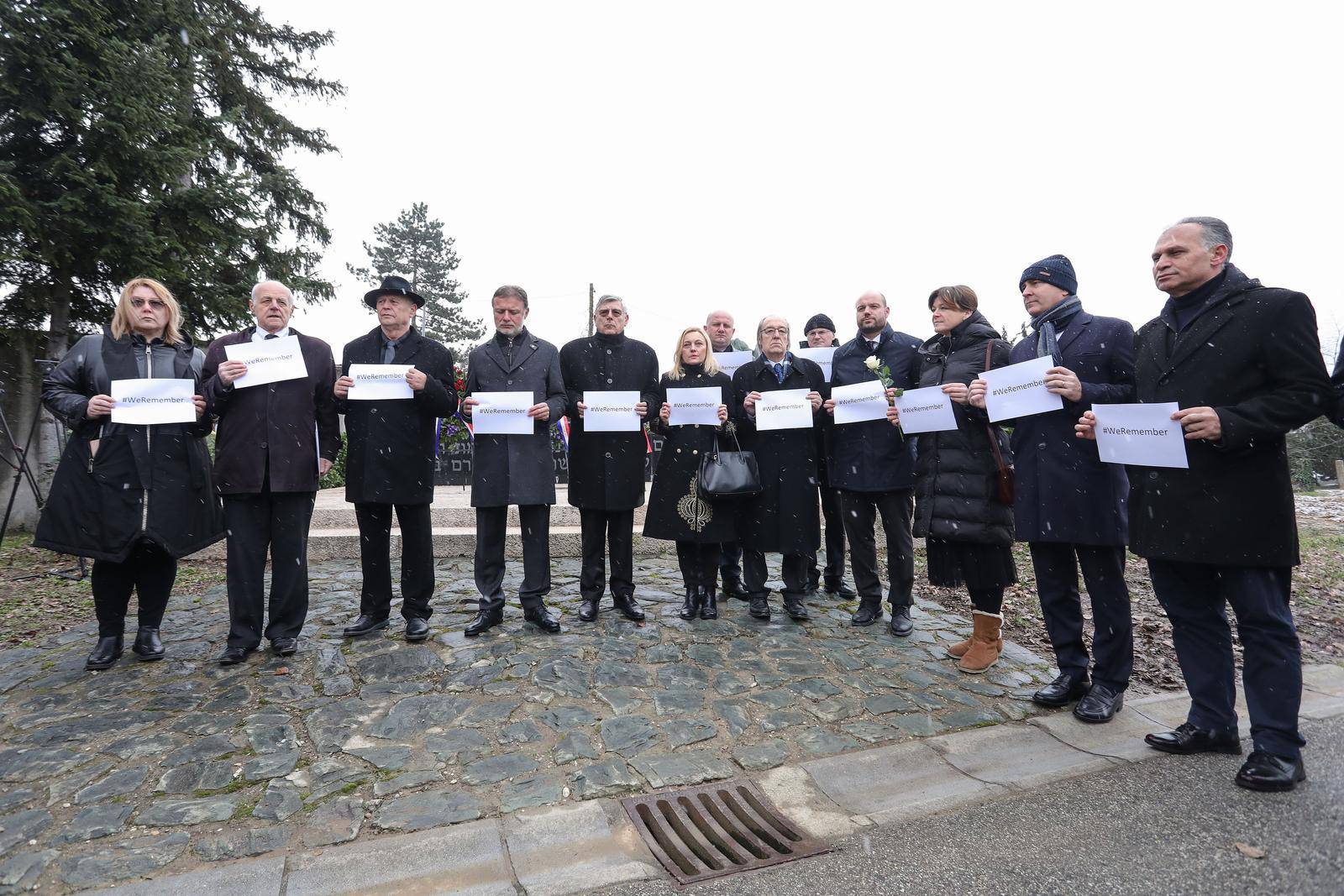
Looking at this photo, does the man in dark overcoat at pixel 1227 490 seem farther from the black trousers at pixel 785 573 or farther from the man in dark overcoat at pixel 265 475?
the man in dark overcoat at pixel 265 475

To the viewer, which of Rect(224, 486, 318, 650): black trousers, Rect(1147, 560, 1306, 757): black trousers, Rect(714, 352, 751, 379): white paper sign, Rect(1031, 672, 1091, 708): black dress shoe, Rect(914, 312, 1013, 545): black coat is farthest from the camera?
Rect(714, 352, 751, 379): white paper sign

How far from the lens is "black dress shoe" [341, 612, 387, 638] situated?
4797 millimetres

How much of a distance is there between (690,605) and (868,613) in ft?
4.55

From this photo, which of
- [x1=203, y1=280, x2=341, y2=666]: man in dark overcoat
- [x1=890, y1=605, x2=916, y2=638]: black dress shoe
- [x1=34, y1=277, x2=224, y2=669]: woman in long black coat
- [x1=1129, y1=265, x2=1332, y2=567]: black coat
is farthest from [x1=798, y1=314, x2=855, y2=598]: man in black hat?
[x1=34, y1=277, x2=224, y2=669]: woman in long black coat

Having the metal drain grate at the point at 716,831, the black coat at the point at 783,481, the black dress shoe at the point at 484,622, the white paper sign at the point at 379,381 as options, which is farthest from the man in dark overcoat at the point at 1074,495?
the white paper sign at the point at 379,381

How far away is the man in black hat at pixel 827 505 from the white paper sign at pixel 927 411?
91 centimetres

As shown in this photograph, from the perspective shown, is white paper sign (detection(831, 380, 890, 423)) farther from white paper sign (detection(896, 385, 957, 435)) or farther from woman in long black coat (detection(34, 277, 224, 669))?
woman in long black coat (detection(34, 277, 224, 669))

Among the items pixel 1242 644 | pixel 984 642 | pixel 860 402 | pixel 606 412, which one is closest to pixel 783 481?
pixel 860 402

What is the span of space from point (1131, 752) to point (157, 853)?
13.5ft

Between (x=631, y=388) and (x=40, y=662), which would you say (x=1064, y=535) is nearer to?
(x=631, y=388)

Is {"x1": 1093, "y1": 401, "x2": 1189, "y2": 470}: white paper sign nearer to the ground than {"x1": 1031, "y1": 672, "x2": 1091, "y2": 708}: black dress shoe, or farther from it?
farther from it

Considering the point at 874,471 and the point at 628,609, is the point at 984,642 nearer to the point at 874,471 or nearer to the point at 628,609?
the point at 874,471

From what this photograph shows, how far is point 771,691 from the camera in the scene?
3918 millimetres

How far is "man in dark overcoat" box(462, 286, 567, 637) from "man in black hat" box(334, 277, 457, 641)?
0.31 m
